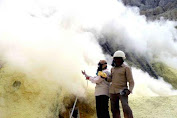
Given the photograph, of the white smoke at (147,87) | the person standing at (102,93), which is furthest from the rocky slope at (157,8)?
the person standing at (102,93)

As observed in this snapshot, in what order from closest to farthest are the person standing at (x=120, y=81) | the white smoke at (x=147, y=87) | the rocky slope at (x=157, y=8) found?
the person standing at (x=120, y=81) < the white smoke at (x=147, y=87) < the rocky slope at (x=157, y=8)

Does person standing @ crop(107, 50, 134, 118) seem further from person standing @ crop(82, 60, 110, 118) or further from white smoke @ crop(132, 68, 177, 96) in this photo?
white smoke @ crop(132, 68, 177, 96)

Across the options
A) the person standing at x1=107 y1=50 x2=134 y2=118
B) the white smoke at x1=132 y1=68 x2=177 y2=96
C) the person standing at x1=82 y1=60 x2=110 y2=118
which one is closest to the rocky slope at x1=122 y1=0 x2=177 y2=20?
the white smoke at x1=132 y1=68 x2=177 y2=96

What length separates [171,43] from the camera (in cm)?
3978

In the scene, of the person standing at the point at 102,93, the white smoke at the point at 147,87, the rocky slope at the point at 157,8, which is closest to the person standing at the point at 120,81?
the person standing at the point at 102,93

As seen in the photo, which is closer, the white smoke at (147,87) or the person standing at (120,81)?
the person standing at (120,81)

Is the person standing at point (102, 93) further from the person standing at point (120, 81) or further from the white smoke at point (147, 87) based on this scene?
the white smoke at point (147, 87)

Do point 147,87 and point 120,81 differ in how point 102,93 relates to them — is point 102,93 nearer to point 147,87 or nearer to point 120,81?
point 120,81

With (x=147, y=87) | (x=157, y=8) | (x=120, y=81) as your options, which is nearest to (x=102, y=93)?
(x=120, y=81)

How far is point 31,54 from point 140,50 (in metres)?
24.4

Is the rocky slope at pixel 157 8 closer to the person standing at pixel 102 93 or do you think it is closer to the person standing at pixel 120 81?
the person standing at pixel 102 93

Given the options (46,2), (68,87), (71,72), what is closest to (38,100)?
(68,87)

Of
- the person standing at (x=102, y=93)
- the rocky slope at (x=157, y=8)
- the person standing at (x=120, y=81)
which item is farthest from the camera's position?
the rocky slope at (x=157, y=8)

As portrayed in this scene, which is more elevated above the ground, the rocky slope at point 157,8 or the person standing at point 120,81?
the rocky slope at point 157,8
